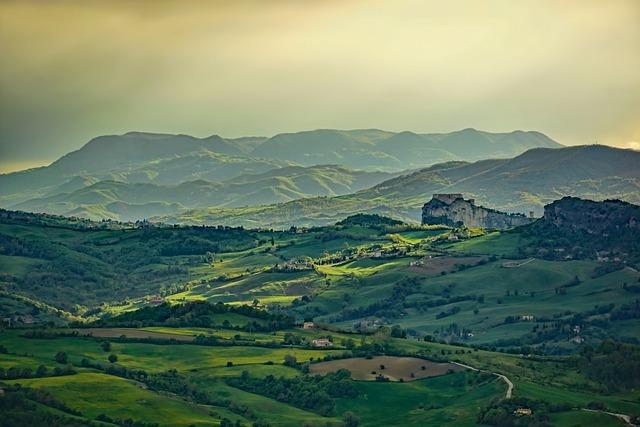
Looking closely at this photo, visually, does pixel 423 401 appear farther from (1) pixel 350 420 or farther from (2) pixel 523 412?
(2) pixel 523 412

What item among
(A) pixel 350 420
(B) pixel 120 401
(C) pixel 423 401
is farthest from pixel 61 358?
(C) pixel 423 401

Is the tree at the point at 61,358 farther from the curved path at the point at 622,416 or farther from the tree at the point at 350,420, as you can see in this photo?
the curved path at the point at 622,416

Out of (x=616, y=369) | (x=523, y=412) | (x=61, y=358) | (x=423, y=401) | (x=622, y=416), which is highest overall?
(x=61, y=358)

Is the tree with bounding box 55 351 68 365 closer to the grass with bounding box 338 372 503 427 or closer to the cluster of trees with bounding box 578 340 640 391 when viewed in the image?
the grass with bounding box 338 372 503 427

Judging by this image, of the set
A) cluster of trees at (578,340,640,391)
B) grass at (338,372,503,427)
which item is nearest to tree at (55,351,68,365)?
grass at (338,372,503,427)

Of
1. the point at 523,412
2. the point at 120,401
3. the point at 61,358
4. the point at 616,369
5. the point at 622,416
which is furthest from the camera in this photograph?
the point at 61,358

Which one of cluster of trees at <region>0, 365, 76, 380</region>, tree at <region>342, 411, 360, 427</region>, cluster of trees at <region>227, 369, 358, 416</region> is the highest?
cluster of trees at <region>0, 365, 76, 380</region>

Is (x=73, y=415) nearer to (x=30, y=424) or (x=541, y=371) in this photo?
(x=30, y=424)
